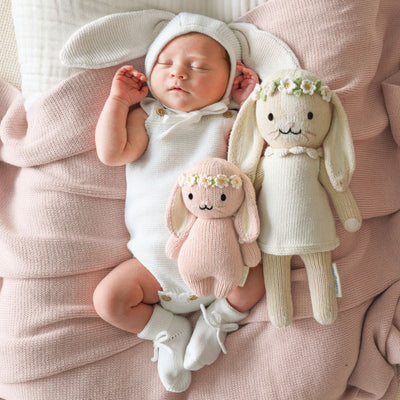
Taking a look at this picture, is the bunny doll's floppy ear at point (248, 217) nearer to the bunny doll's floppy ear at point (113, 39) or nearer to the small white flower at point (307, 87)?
the small white flower at point (307, 87)

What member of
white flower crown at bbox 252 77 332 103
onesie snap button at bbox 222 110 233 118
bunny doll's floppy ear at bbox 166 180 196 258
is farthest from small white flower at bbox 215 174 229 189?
onesie snap button at bbox 222 110 233 118

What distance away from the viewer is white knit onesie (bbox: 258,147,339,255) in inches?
36.9

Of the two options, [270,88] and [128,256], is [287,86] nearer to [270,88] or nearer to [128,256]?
[270,88]

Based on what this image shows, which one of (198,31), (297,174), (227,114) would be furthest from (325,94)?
(198,31)

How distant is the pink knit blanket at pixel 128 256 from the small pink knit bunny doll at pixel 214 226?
0.70 ft

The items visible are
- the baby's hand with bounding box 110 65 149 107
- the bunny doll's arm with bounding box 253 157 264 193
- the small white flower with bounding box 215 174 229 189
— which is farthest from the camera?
the baby's hand with bounding box 110 65 149 107

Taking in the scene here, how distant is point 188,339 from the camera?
113 cm

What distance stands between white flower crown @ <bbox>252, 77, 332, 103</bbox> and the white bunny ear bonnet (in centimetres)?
21

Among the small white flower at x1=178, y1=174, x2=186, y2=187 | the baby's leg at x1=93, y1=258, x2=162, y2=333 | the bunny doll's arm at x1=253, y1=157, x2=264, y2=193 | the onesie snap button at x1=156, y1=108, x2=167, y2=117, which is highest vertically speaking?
the onesie snap button at x1=156, y1=108, x2=167, y2=117

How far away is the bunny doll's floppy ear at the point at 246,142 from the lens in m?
1.02

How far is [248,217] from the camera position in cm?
95

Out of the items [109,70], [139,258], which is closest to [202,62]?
[109,70]

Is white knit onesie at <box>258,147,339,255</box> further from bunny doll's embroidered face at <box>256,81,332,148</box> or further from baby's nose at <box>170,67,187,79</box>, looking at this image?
baby's nose at <box>170,67,187,79</box>

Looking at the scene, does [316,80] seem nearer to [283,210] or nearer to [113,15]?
[283,210]
